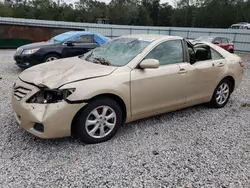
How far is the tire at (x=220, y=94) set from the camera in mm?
4632

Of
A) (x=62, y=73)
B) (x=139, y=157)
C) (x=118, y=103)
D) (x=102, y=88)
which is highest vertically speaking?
(x=62, y=73)

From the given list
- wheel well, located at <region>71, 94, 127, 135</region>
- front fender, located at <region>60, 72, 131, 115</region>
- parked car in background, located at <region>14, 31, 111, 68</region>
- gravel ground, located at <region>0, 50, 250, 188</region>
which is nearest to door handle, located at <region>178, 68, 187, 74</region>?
gravel ground, located at <region>0, 50, 250, 188</region>

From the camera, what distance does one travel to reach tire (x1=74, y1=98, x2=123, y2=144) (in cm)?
296

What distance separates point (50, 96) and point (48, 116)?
0.89 feet

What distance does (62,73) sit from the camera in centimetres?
313

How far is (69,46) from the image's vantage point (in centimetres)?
811

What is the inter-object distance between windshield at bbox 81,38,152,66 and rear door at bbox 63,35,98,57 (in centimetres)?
420

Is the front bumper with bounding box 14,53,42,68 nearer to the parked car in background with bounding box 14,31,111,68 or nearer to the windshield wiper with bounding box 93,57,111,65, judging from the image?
the parked car in background with bounding box 14,31,111,68

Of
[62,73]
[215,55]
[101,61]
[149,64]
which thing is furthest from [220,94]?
[62,73]

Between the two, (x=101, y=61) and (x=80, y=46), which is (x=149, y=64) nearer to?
(x=101, y=61)

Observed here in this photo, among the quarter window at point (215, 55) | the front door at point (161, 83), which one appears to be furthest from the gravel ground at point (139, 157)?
the quarter window at point (215, 55)

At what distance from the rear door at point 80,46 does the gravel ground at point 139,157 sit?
4444mm

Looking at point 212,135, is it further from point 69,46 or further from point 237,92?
point 69,46

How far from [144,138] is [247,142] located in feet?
5.02
